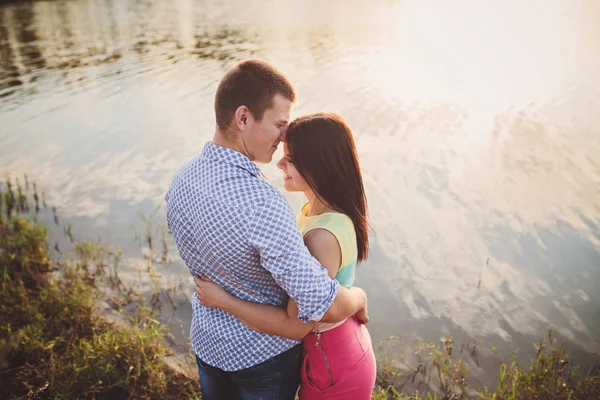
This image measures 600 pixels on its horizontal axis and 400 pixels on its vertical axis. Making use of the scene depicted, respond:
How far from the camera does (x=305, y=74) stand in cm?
1406

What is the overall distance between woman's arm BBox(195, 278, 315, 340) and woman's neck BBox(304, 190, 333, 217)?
520mm

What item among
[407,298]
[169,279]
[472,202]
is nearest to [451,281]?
[407,298]

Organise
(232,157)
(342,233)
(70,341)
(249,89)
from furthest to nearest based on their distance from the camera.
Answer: (70,341) → (342,233) → (249,89) → (232,157)

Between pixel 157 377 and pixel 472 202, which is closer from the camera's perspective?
pixel 157 377

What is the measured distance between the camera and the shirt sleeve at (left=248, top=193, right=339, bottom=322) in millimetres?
1804

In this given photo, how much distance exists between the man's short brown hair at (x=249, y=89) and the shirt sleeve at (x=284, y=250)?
1.53 ft

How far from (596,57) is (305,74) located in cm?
865

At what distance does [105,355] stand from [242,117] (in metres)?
2.86

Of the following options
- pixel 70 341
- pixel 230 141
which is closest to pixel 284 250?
pixel 230 141

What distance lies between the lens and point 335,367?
229cm

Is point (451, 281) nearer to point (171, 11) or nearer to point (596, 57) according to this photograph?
point (596, 57)

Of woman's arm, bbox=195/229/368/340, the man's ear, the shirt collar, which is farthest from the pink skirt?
the man's ear

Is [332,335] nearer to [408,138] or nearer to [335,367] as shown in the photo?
[335,367]

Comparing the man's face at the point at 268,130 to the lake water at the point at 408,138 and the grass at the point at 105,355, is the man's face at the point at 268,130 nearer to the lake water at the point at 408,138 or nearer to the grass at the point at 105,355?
the grass at the point at 105,355
